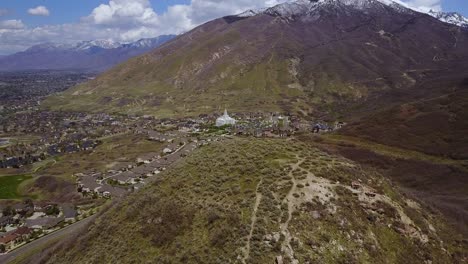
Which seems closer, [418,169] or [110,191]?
[418,169]

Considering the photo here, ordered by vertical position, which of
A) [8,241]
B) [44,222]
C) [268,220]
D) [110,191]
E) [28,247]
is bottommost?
[110,191]

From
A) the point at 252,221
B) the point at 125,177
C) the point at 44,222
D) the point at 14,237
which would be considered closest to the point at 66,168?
the point at 125,177

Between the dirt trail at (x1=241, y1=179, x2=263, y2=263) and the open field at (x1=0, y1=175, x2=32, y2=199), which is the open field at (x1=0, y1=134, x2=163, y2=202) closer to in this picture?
the open field at (x1=0, y1=175, x2=32, y2=199)

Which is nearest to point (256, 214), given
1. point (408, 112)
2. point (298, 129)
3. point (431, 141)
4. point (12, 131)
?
Result: point (431, 141)

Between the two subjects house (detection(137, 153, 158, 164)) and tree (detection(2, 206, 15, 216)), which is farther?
house (detection(137, 153, 158, 164))

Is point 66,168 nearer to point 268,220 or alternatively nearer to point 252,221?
point 252,221

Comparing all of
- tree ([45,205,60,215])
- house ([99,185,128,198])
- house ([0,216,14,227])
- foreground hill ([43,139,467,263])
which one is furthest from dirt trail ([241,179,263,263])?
house ([0,216,14,227])

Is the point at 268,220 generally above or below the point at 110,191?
above

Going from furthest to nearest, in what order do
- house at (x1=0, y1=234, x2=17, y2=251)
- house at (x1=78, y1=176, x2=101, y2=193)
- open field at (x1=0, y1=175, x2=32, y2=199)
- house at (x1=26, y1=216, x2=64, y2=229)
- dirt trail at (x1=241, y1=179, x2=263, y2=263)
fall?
open field at (x1=0, y1=175, x2=32, y2=199) < house at (x1=78, y1=176, x2=101, y2=193) < house at (x1=26, y1=216, x2=64, y2=229) < house at (x1=0, y1=234, x2=17, y2=251) < dirt trail at (x1=241, y1=179, x2=263, y2=263)
